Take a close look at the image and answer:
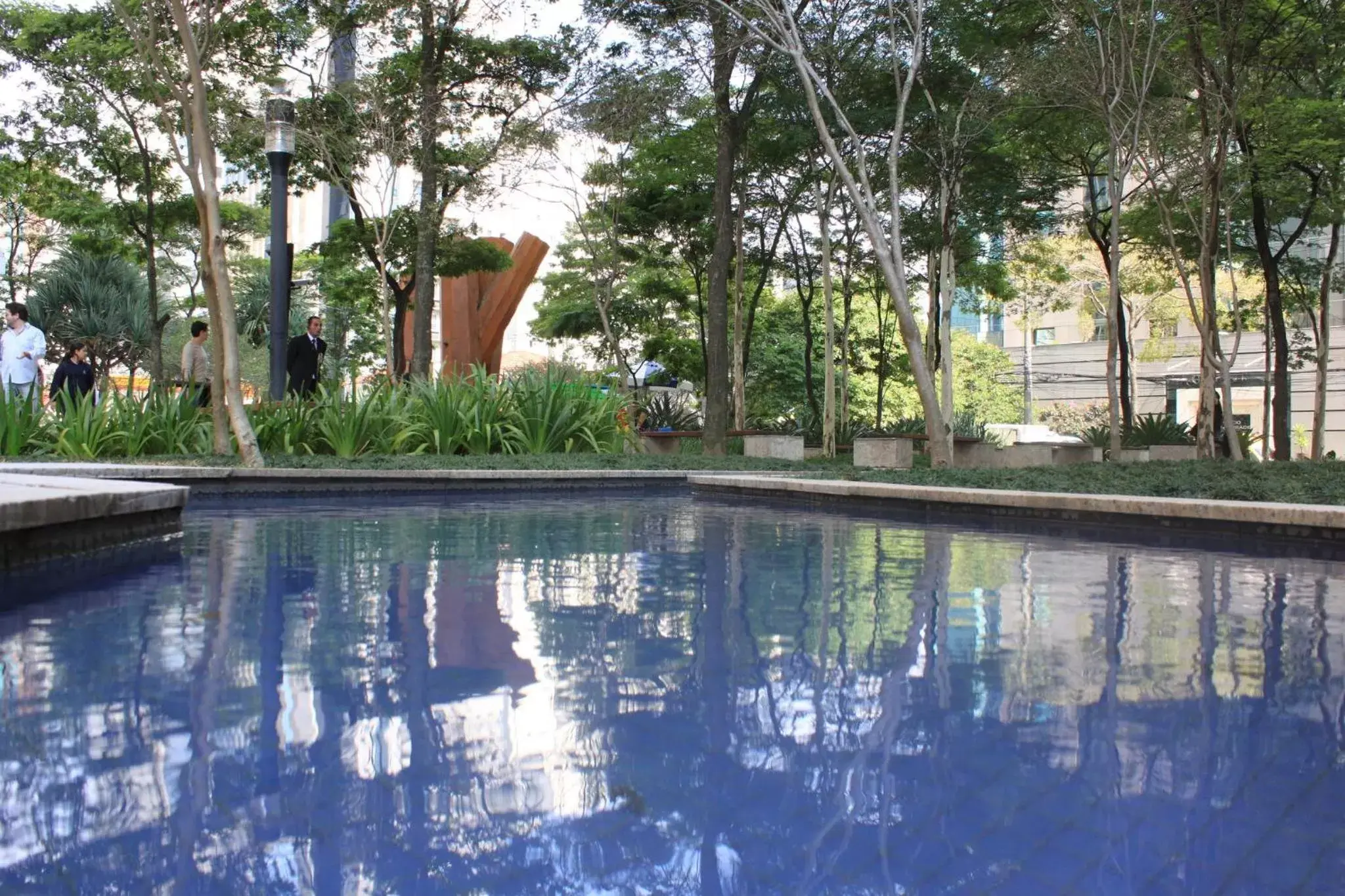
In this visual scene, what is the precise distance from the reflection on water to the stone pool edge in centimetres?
185

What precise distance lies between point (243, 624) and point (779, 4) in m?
12.1

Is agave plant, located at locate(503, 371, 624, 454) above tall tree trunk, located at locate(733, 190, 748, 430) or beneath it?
beneath

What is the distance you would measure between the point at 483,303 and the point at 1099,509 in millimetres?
18344

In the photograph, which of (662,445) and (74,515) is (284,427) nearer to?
(74,515)

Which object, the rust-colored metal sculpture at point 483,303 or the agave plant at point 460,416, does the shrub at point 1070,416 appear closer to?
the rust-colored metal sculpture at point 483,303

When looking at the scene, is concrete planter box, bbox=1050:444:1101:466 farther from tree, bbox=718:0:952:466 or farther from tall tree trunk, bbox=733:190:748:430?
tree, bbox=718:0:952:466

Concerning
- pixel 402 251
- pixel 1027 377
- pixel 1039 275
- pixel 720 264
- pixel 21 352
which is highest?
pixel 1039 275

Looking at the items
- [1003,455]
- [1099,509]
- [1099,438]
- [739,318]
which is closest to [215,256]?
[1099,509]

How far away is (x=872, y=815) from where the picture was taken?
2.10 meters

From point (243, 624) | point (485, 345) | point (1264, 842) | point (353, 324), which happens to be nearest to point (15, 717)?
point (243, 624)

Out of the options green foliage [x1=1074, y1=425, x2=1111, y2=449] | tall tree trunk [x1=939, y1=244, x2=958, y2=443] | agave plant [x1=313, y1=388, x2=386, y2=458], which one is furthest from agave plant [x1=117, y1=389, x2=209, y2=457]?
green foliage [x1=1074, y1=425, x2=1111, y2=449]

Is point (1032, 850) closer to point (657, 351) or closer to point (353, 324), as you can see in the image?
point (657, 351)

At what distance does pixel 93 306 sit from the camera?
2870 centimetres

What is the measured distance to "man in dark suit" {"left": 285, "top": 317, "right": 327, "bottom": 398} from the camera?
12.8m
